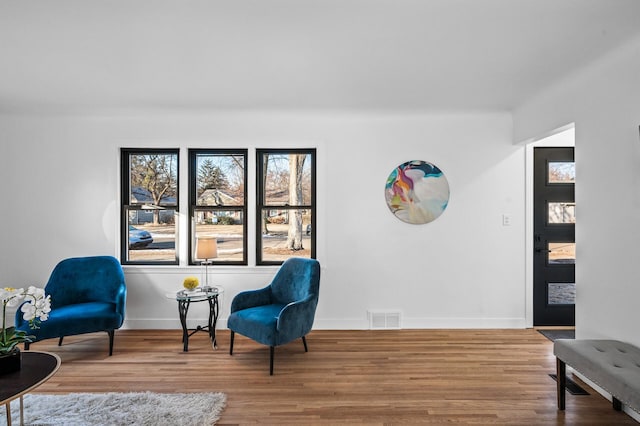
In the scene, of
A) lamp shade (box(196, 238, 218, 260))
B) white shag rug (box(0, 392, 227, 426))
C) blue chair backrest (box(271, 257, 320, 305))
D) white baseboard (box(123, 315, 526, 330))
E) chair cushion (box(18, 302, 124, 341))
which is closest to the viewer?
white shag rug (box(0, 392, 227, 426))

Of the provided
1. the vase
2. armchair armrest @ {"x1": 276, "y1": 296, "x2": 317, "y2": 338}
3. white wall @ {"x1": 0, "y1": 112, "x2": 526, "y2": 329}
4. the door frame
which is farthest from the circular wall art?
the vase

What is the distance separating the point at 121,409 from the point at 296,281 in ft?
5.57

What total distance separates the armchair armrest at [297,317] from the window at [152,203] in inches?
73.3

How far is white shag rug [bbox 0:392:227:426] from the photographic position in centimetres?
226

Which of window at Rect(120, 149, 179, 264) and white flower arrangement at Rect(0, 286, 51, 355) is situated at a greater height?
window at Rect(120, 149, 179, 264)

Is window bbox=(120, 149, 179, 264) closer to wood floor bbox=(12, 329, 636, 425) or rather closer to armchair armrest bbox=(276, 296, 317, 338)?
wood floor bbox=(12, 329, 636, 425)

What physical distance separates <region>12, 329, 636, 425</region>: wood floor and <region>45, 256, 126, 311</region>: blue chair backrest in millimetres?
466

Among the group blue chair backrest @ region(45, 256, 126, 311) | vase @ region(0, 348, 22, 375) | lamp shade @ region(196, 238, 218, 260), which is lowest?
vase @ region(0, 348, 22, 375)

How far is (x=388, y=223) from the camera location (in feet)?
13.4

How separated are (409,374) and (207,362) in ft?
5.76

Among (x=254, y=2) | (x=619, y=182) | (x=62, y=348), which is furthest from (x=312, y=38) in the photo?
(x=62, y=348)

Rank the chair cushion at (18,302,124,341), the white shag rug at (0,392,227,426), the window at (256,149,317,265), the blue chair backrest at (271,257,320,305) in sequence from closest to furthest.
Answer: the white shag rug at (0,392,227,426) < the chair cushion at (18,302,124,341) < the blue chair backrest at (271,257,320,305) < the window at (256,149,317,265)

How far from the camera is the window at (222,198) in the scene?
4.21 meters

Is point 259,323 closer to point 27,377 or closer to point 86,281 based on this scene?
point 27,377
